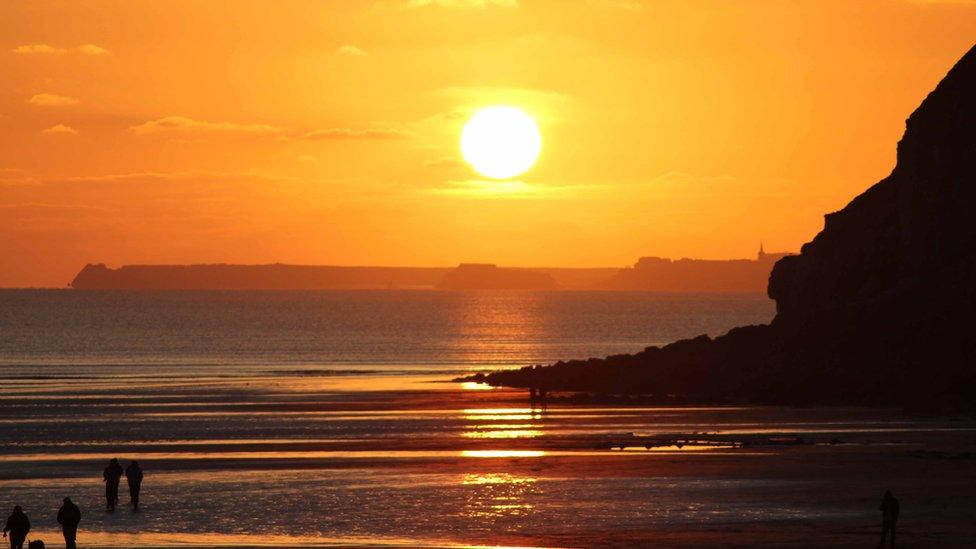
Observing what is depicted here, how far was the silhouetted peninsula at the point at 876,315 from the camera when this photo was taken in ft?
255

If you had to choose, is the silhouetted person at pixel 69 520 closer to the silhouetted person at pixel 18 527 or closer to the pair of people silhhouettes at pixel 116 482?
the silhouetted person at pixel 18 527

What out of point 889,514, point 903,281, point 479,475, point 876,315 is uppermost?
point 903,281

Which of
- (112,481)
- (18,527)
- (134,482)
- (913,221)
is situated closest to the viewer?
(18,527)

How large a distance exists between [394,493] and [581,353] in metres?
117

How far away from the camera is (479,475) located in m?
47.5

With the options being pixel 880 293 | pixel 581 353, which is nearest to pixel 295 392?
pixel 880 293

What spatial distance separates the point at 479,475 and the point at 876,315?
141 ft

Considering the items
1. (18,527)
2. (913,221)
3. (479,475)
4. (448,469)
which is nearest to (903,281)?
(913,221)

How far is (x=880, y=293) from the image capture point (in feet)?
291

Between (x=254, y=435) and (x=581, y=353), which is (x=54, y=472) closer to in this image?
(x=254, y=435)

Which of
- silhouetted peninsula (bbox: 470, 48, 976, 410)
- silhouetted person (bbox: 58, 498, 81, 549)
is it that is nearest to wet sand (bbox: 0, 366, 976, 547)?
silhouetted person (bbox: 58, 498, 81, 549)

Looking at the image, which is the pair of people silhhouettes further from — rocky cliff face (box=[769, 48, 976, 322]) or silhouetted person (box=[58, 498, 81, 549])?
rocky cliff face (box=[769, 48, 976, 322])

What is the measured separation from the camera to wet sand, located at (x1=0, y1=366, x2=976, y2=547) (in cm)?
3616

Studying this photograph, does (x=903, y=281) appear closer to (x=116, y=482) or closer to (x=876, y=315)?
(x=876, y=315)
